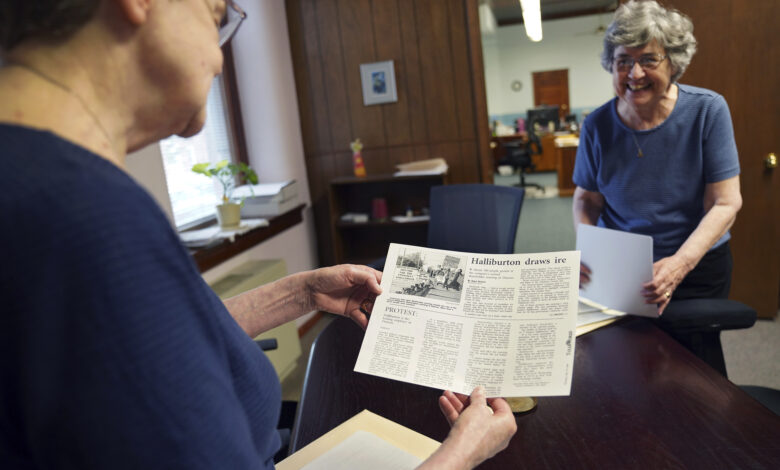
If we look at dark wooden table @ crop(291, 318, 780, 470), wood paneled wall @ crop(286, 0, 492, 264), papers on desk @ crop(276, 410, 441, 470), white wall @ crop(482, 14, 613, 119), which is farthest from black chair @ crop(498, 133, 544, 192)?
papers on desk @ crop(276, 410, 441, 470)

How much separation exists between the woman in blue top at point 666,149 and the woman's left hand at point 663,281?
Result: 35mm

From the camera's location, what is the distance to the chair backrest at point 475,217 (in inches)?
93.7

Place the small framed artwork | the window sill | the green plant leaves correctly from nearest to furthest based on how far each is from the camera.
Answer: the window sill → the green plant leaves → the small framed artwork

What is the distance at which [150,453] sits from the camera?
0.47 metres

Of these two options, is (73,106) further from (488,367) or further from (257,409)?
(488,367)

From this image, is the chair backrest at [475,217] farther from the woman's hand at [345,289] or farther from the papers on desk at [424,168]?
the woman's hand at [345,289]

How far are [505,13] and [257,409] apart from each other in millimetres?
10597

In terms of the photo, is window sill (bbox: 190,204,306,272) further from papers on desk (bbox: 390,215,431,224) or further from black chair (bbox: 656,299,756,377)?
black chair (bbox: 656,299,756,377)

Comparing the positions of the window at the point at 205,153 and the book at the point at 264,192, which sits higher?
the window at the point at 205,153

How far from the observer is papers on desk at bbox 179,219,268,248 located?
267cm

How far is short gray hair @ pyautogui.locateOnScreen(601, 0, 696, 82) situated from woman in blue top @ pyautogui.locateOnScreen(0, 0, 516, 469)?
155 centimetres

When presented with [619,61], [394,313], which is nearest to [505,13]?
[619,61]

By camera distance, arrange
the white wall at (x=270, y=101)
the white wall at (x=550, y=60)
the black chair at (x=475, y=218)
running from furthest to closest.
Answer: the white wall at (x=550, y=60)
the white wall at (x=270, y=101)
the black chair at (x=475, y=218)

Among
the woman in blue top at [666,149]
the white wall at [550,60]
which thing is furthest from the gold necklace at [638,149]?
the white wall at [550,60]
